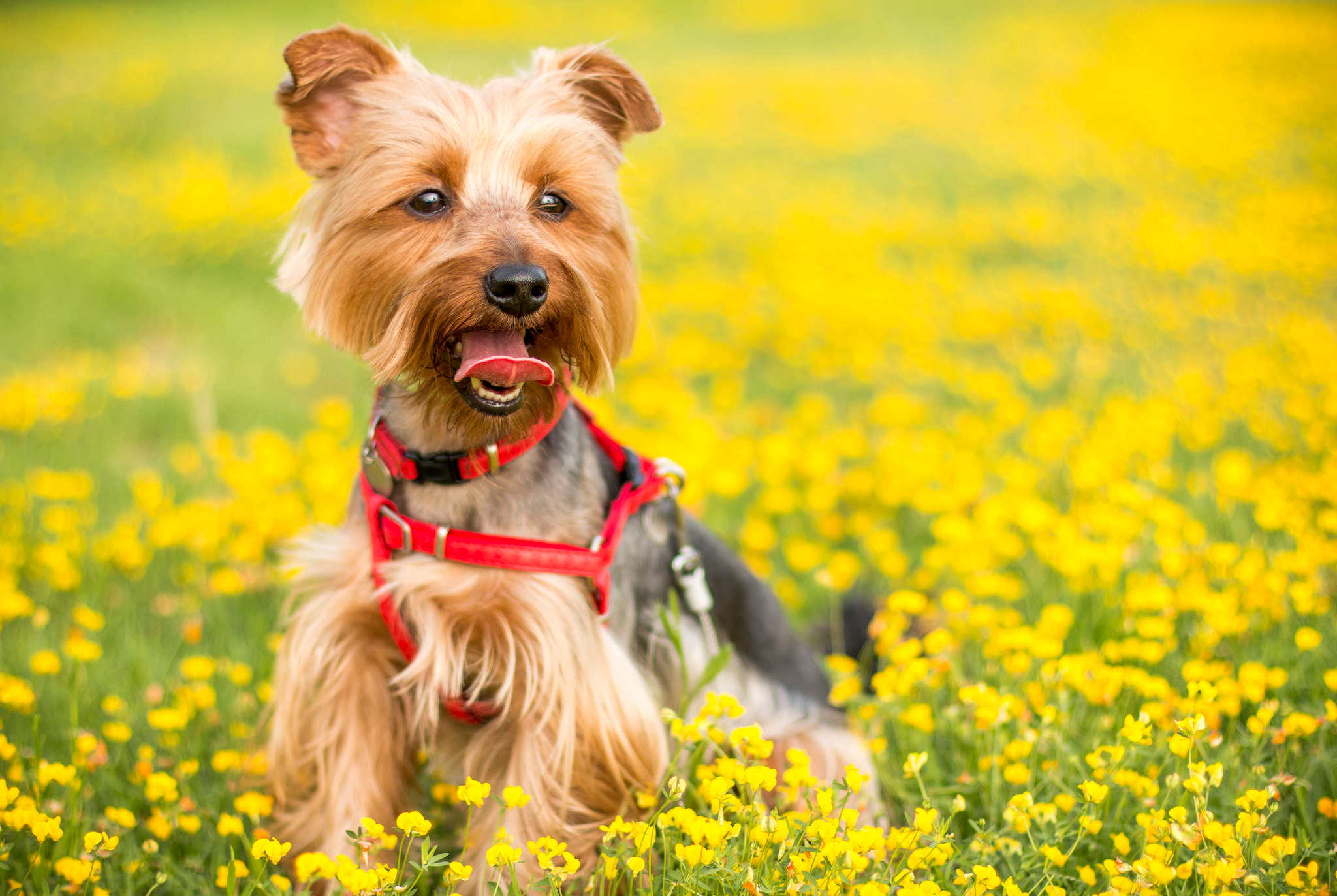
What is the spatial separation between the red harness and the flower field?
20.4 inches

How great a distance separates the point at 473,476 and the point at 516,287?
0.56m

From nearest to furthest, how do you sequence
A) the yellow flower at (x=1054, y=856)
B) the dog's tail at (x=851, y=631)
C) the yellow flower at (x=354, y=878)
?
the yellow flower at (x=354, y=878) < the yellow flower at (x=1054, y=856) < the dog's tail at (x=851, y=631)

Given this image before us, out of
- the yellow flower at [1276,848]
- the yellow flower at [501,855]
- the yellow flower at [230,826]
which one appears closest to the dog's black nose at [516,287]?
the yellow flower at [501,855]

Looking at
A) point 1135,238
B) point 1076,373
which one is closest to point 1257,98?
point 1135,238

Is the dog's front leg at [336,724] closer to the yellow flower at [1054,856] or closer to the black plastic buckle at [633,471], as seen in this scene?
the black plastic buckle at [633,471]

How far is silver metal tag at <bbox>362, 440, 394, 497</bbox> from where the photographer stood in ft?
8.93

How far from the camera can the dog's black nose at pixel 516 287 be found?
244 cm

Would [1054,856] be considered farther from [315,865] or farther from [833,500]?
[833,500]

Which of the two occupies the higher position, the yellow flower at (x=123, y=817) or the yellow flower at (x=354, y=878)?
the yellow flower at (x=354, y=878)

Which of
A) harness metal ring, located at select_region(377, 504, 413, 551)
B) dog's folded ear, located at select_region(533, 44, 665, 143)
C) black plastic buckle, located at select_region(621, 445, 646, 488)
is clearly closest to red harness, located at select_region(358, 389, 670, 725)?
harness metal ring, located at select_region(377, 504, 413, 551)

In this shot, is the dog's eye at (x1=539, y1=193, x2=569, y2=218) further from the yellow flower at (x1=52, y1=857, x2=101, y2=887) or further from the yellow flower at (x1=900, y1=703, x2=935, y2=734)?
the yellow flower at (x1=52, y1=857, x2=101, y2=887)

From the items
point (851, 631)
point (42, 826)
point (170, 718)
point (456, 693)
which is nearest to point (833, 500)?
point (851, 631)

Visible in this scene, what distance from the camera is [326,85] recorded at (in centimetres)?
281

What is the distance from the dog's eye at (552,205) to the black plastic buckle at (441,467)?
728 mm
